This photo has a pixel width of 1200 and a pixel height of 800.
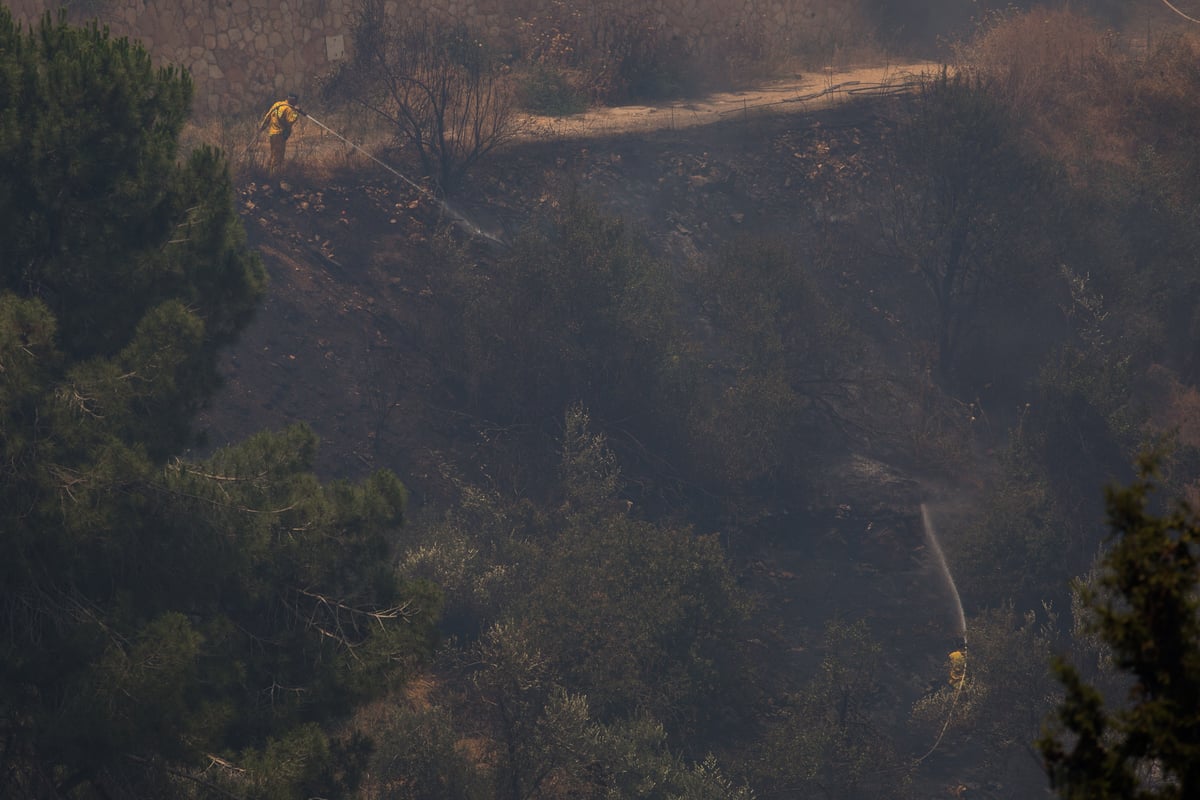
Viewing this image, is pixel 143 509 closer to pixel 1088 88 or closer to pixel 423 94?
pixel 423 94

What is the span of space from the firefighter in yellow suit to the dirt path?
673cm

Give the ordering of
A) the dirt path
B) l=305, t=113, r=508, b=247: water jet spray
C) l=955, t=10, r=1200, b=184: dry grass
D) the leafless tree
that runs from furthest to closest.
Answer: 1. l=955, t=10, r=1200, b=184: dry grass
2. the dirt path
3. the leafless tree
4. l=305, t=113, r=508, b=247: water jet spray

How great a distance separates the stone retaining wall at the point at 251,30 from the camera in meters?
25.4

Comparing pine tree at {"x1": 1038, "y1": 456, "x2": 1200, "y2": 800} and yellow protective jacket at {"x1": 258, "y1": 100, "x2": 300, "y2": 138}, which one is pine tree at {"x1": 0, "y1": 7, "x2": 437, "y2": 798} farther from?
yellow protective jacket at {"x1": 258, "y1": 100, "x2": 300, "y2": 138}

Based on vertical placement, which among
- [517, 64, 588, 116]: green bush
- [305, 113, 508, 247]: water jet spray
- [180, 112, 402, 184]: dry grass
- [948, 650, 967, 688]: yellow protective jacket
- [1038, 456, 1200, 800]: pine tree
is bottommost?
[948, 650, 967, 688]: yellow protective jacket

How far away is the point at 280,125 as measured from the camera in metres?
25.4

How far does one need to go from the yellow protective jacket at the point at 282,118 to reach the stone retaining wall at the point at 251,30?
187 cm

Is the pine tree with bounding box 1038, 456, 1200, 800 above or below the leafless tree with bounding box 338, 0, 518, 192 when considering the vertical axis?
above

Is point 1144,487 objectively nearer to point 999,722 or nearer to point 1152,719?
point 1152,719

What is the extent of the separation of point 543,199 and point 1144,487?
81.9 feet

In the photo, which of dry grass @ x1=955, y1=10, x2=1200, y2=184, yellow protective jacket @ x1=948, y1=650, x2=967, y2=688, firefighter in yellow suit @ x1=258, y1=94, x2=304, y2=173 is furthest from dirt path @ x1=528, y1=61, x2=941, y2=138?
yellow protective jacket @ x1=948, y1=650, x2=967, y2=688

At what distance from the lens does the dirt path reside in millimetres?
30500

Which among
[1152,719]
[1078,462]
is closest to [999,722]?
[1078,462]

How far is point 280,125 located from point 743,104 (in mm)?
14233
